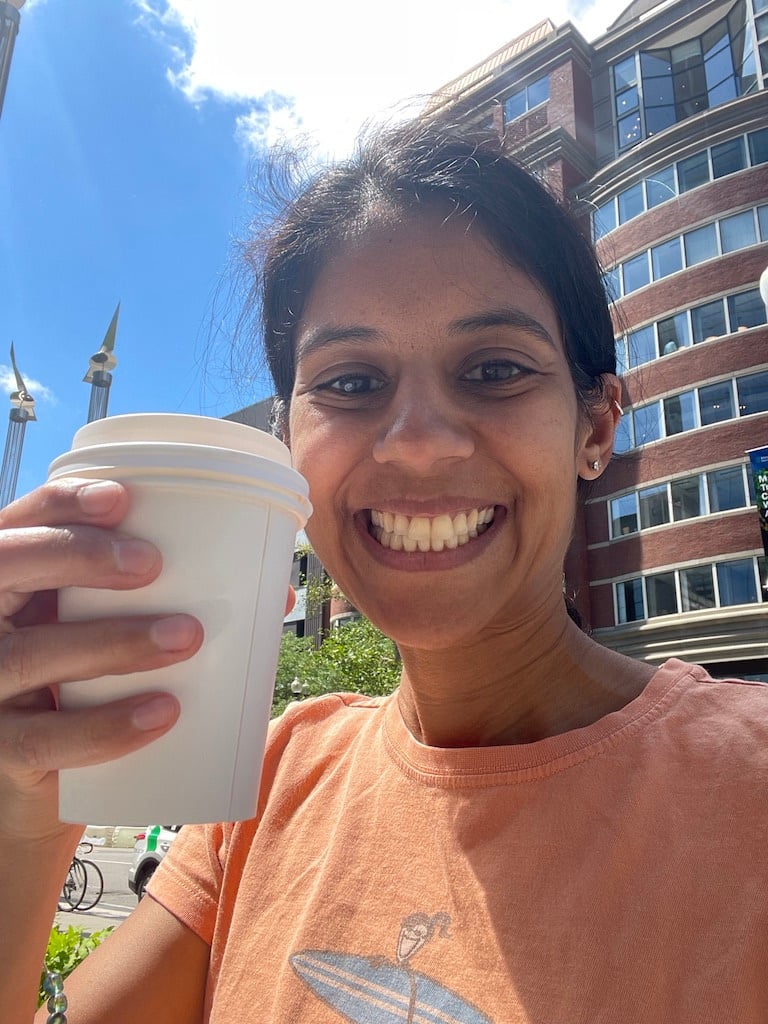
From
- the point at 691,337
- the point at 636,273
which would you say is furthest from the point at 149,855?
the point at 636,273

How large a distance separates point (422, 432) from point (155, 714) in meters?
0.62

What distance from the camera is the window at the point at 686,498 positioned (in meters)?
19.5

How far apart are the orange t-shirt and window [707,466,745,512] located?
1938 cm

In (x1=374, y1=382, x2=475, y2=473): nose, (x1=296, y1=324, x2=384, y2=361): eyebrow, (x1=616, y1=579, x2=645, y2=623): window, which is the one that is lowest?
(x1=374, y1=382, x2=475, y2=473): nose

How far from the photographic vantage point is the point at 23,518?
92 cm

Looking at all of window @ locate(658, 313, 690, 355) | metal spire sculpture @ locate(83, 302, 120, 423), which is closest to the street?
metal spire sculpture @ locate(83, 302, 120, 423)

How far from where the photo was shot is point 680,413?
20.1 m

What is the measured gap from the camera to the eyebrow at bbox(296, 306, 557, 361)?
4.50 feet

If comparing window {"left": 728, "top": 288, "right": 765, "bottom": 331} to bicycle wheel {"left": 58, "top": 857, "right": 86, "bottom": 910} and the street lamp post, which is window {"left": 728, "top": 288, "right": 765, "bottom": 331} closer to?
the street lamp post

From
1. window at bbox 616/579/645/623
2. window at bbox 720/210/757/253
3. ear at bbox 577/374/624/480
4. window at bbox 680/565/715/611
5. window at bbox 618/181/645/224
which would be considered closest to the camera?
ear at bbox 577/374/624/480

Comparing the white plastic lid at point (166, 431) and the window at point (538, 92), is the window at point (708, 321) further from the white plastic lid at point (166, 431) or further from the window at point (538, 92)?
the white plastic lid at point (166, 431)

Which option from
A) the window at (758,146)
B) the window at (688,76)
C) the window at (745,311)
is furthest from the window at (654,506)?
the window at (758,146)

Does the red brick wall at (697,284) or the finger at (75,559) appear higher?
the red brick wall at (697,284)

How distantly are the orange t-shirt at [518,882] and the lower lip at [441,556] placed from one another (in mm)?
319
